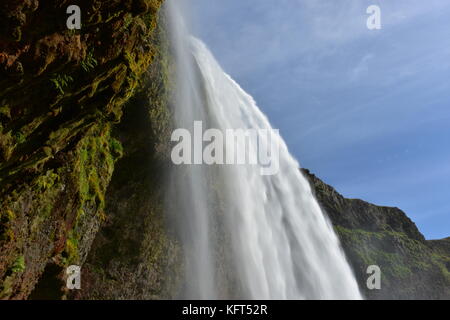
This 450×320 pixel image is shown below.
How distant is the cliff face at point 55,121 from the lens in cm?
822

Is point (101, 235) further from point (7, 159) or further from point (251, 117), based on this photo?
point (251, 117)

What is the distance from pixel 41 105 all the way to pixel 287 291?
14836 millimetres

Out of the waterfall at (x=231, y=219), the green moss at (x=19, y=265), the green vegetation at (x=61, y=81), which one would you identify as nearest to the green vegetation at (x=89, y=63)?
the green vegetation at (x=61, y=81)

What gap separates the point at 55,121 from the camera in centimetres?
1026

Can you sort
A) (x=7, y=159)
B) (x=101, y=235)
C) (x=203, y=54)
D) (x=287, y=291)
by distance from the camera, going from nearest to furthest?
(x=7, y=159)
(x=101, y=235)
(x=287, y=291)
(x=203, y=54)

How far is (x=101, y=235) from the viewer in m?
16.2

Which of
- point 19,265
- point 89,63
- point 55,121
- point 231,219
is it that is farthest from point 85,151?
point 231,219

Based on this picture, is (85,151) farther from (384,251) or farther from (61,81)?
(384,251)

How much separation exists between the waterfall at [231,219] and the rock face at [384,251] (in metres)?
26.2

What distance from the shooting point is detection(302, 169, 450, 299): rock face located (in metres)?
48.0

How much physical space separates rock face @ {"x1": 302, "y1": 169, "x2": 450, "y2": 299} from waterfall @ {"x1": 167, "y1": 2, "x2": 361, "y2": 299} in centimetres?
2621

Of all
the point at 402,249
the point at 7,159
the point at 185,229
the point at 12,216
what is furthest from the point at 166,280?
the point at 402,249

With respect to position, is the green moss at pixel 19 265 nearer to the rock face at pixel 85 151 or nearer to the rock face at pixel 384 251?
the rock face at pixel 85 151

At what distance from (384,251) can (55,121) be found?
52.4 metres
